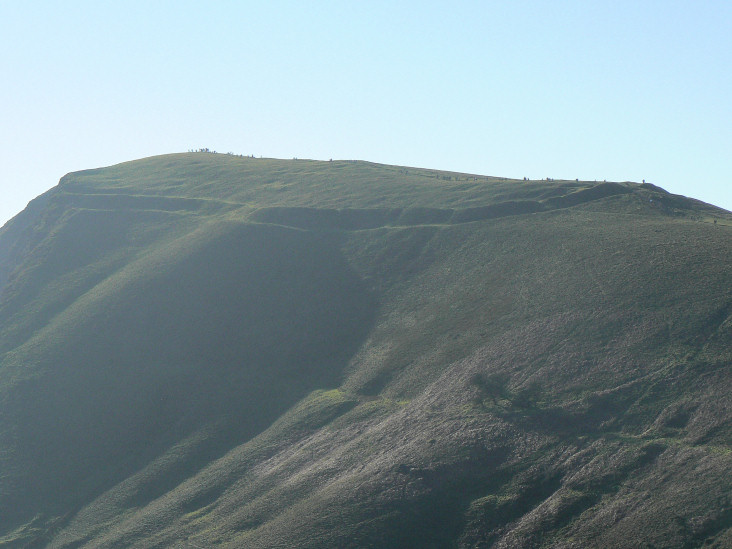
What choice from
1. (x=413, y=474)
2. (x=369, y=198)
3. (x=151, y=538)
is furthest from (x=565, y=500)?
(x=369, y=198)

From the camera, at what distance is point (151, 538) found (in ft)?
188

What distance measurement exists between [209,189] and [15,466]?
210 ft

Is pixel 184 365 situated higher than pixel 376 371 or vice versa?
pixel 184 365

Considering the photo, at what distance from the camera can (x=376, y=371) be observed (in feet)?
225

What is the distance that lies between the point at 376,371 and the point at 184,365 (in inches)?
932

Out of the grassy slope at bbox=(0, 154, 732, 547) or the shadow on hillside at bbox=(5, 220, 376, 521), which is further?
the shadow on hillside at bbox=(5, 220, 376, 521)

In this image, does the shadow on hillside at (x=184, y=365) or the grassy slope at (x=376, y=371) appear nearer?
the grassy slope at (x=376, y=371)

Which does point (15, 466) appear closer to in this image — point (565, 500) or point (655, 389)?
point (565, 500)

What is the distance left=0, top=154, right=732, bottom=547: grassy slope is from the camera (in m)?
46.7

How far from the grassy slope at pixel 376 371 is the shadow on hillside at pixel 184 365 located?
10.4 inches

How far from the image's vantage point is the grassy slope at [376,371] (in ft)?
153

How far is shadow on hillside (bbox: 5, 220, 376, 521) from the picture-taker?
2749 inches

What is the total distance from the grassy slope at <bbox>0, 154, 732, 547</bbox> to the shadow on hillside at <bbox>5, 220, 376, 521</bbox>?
0.27 metres

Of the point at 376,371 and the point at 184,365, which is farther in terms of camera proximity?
the point at 184,365
